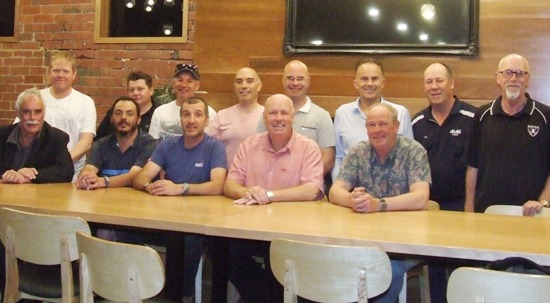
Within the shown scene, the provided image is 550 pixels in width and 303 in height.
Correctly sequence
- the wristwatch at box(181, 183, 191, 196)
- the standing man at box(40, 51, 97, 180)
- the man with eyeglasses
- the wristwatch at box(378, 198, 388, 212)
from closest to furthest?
the wristwatch at box(378, 198, 388, 212) → the wristwatch at box(181, 183, 191, 196) → the man with eyeglasses → the standing man at box(40, 51, 97, 180)

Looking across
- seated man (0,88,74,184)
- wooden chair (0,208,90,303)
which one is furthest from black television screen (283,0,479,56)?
wooden chair (0,208,90,303)

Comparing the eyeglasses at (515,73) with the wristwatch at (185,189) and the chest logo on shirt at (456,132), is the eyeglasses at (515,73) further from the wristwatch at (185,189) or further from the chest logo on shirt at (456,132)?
the wristwatch at (185,189)

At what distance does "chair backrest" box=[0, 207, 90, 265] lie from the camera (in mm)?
2467

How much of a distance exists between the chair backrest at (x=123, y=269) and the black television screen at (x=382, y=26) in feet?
11.2

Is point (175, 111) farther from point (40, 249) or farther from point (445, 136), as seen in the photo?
point (40, 249)

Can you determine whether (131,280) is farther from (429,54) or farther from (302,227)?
(429,54)

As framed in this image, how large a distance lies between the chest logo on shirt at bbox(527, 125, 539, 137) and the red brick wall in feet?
10.8

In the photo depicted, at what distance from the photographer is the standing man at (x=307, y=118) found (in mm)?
4125

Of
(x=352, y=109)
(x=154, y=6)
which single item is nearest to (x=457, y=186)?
(x=352, y=109)

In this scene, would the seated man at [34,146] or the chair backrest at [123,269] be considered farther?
the seated man at [34,146]

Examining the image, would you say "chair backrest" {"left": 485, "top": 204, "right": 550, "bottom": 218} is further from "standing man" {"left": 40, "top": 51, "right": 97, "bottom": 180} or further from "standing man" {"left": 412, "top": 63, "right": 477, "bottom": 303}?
"standing man" {"left": 40, "top": 51, "right": 97, "bottom": 180}

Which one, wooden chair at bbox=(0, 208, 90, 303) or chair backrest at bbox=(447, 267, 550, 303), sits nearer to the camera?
chair backrest at bbox=(447, 267, 550, 303)

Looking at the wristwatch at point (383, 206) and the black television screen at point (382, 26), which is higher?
the black television screen at point (382, 26)

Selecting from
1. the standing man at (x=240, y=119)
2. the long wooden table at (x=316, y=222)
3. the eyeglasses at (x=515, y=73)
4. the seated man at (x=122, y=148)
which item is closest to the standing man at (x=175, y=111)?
the standing man at (x=240, y=119)
